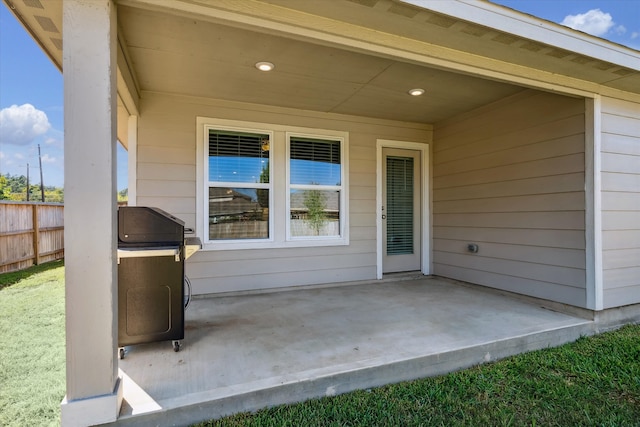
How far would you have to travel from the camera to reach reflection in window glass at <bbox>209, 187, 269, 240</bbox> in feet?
14.1

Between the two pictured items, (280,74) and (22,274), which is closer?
(280,74)

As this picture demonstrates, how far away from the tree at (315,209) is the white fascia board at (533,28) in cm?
294

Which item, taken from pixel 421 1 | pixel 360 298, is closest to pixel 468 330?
pixel 360 298

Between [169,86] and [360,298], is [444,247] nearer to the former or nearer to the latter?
[360,298]

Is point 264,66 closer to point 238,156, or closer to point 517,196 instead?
point 238,156

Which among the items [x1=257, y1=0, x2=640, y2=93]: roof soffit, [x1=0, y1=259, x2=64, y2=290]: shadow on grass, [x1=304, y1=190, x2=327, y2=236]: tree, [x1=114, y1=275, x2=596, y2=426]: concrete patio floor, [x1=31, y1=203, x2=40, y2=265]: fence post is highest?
[x1=257, y1=0, x2=640, y2=93]: roof soffit

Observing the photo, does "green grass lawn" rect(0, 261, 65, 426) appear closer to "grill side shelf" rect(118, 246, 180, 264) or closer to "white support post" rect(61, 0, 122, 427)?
"white support post" rect(61, 0, 122, 427)

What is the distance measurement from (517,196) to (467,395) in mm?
2723

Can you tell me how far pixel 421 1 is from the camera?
6.89ft

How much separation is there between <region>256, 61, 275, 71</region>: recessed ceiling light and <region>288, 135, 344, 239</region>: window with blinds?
136 cm

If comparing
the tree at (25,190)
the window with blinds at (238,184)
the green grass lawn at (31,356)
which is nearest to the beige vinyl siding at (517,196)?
the window with blinds at (238,184)

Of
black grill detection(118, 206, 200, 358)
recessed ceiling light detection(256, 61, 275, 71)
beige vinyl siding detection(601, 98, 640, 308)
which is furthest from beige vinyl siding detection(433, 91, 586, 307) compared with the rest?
black grill detection(118, 206, 200, 358)

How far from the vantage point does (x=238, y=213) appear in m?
4.40

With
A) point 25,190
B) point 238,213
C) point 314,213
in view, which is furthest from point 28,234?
point 25,190
